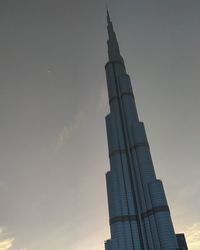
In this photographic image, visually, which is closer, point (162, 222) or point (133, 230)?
point (162, 222)

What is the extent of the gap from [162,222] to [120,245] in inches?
1244

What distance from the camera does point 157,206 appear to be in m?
188

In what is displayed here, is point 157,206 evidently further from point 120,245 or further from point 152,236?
point 120,245

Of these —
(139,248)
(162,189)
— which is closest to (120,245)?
(139,248)

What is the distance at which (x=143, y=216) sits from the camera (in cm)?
19862

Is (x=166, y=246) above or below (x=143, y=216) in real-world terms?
below

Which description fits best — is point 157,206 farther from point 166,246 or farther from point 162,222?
point 166,246

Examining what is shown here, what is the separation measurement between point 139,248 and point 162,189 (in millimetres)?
41382

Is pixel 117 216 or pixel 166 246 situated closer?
pixel 166 246

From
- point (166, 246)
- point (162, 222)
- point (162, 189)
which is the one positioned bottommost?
point (166, 246)

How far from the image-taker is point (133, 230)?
640 feet

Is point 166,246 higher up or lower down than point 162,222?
lower down

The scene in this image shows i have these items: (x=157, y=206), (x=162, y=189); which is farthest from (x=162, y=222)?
(x=162, y=189)

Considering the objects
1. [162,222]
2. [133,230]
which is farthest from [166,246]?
[133,230]
